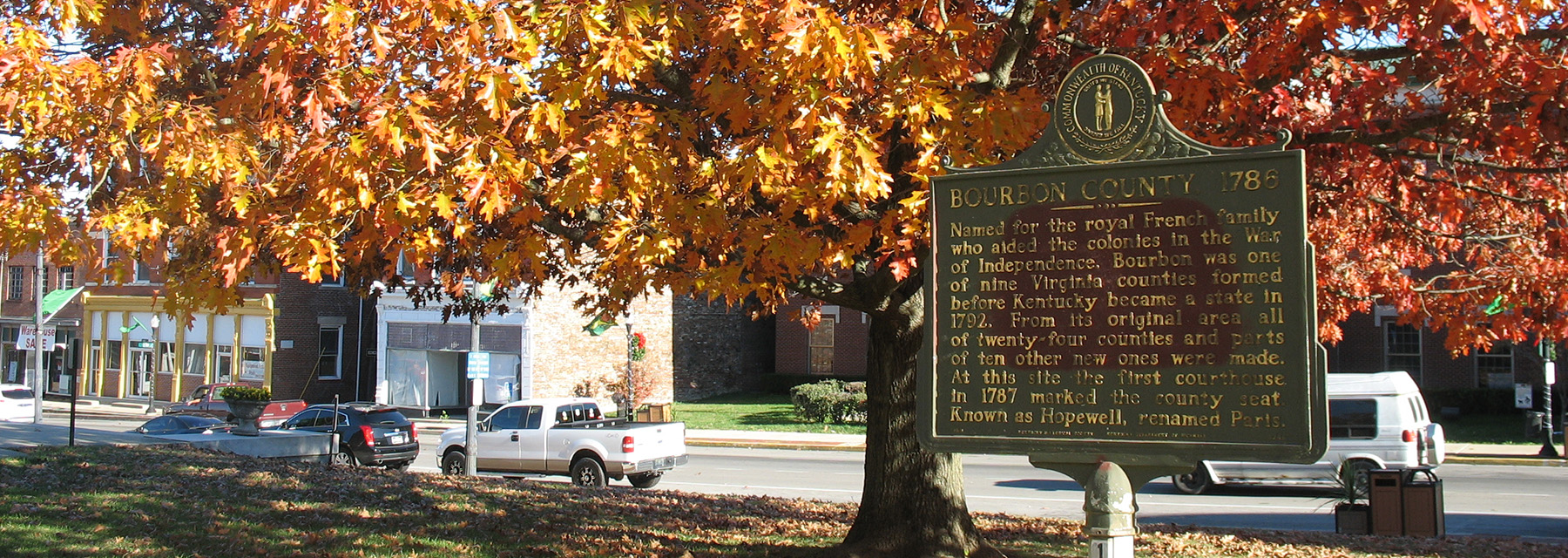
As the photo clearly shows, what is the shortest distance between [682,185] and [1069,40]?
344cm

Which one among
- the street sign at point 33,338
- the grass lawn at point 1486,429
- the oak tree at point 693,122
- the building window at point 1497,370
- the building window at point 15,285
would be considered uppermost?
the building window at point 15,285

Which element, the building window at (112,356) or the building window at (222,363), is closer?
the building window at (222,363)

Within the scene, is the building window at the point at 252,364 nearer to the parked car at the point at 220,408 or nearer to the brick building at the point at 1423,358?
the parked car at the point at 220,408

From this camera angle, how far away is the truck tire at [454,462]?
20375 mm

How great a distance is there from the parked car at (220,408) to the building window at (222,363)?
8758 millimetres

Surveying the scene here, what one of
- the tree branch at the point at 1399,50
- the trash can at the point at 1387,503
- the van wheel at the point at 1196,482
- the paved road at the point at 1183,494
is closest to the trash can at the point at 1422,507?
the trash can at the point at 1387,503

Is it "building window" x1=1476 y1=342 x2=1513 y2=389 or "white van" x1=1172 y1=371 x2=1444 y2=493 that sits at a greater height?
"building window" x1=1476 y1=342 x2=1513 y2=389

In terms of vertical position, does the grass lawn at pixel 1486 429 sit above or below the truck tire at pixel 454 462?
above

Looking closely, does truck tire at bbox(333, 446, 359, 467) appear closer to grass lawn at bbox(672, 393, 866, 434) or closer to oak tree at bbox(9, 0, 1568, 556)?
grass lawn at bbox(672, 393, 866, 434)

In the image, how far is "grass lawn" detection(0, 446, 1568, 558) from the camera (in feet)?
28.5

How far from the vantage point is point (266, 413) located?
94.8 ft

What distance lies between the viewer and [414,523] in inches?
395

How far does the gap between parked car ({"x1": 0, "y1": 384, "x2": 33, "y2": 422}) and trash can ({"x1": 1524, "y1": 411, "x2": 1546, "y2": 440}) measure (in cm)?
3956

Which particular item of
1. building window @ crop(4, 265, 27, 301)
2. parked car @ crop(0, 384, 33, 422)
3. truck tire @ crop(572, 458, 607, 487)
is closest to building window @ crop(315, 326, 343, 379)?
parked car @ crop(0, 384, 33, 422)
